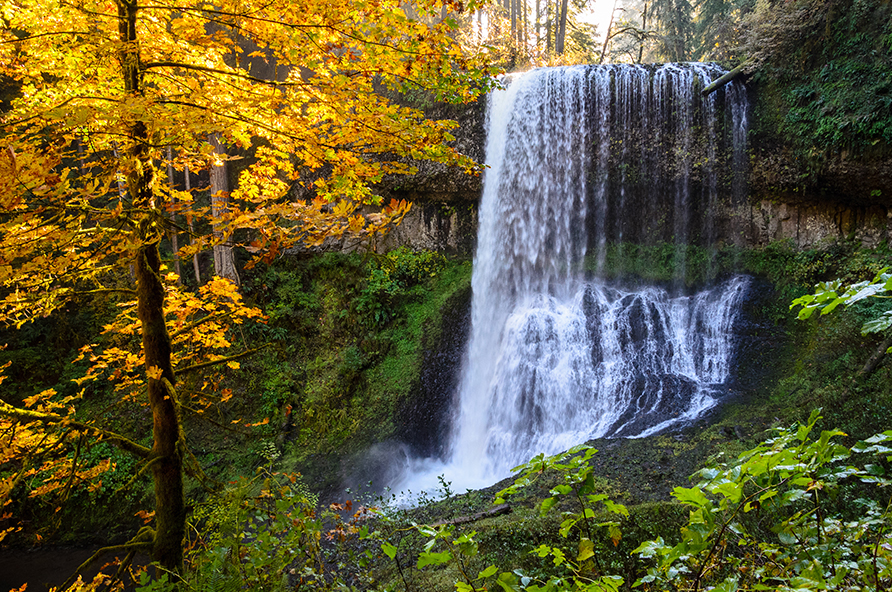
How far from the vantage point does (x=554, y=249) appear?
11641 millimetres

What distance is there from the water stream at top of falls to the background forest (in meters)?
0.71

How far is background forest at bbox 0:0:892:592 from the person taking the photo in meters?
1.58

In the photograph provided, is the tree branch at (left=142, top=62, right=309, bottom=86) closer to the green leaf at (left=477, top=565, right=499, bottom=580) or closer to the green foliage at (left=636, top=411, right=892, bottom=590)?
the green leaf at (left=477, top=565, right=499, bottom=580)

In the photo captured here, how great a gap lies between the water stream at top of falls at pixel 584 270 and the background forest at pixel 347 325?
71 centimetres

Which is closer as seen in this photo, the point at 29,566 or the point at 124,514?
the point at 29,566

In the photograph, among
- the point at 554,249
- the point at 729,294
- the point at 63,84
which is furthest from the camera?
the point at 554,249

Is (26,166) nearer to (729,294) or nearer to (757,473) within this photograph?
(757,473)

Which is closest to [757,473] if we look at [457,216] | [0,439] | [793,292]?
[0,439]

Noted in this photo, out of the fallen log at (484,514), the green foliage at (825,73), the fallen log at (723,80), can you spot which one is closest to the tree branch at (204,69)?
the fallen log at (484,514)

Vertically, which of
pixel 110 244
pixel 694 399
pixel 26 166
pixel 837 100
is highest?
pixel 837 100

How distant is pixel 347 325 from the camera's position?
37.4ft

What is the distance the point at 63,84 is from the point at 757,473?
381cm

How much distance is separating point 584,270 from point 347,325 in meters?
6.74

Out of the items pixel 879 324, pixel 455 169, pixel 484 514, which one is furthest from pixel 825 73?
pixel 879 324
